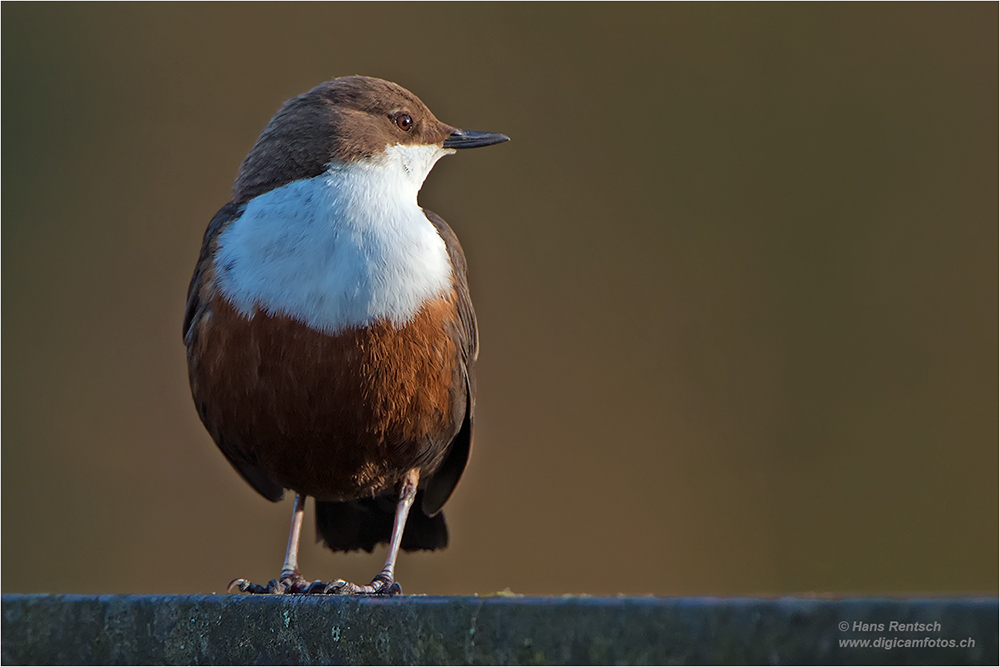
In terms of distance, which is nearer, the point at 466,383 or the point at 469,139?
the point at 466,383

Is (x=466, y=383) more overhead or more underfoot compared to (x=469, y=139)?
more underfoot

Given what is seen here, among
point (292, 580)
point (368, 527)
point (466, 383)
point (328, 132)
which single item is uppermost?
point (328, 132)

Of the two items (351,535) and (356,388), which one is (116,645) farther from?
(351,535)

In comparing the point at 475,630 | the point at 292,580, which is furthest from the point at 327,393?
the point at 475,630

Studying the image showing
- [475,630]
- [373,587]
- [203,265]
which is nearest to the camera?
[475,630]

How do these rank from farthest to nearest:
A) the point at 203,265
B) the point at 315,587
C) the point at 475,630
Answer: the point at 203,265 < the point at 315,587 < the point at 475,630

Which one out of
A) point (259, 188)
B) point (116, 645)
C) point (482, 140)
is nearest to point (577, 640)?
point (116, 645)

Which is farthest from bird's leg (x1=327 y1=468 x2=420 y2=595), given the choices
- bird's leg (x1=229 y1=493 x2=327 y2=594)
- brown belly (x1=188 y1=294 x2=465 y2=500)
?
bird's leg (x1=229 y1=493 x2=327 y2=594)

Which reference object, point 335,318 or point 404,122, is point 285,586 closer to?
point 335,318

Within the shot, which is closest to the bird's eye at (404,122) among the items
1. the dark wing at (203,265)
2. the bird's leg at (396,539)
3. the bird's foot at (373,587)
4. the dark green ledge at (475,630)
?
the dark wing at (203,265)
